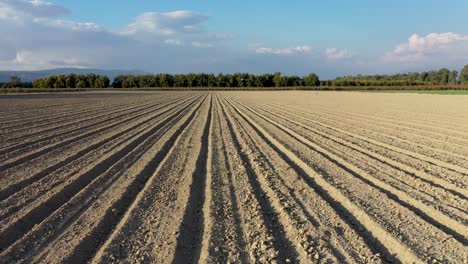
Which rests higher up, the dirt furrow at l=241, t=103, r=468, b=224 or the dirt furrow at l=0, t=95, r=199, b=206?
the dirt furrow at l=0, t=95, r=199, b=206

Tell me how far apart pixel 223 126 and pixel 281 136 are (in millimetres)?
3075

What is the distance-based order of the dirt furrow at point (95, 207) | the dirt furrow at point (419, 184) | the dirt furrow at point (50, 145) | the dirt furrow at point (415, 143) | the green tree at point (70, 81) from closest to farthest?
the dirt furrow at point (95, 207)
the dirt furrow at point (419, 184)
the dirt furrow at point (50, 145)
the dirt furrow at point (415, 143)
the green tree at point (70, 81)

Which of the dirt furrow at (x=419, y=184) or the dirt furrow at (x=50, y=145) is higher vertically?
the dirt furrow at (x=50, y=145)

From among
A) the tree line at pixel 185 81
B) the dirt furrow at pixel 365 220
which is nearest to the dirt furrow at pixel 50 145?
the dirt furrow at pixel 365 220

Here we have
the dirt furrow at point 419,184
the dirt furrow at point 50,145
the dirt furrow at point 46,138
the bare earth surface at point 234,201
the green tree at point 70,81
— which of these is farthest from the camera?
the green tree at point 70,81

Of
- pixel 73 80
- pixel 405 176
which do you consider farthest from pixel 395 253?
pixel 73 80

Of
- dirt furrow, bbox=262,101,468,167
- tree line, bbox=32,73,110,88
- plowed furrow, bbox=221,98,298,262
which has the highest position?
tree line, bbox=32,73,110,88

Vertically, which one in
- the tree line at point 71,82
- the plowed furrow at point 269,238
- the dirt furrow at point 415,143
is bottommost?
the plowed furrow at point 269,238

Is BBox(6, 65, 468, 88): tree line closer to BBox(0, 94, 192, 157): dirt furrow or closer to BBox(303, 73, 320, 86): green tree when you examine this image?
BBox(303, 73, 320, 86): green tree

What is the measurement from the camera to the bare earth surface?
3770 mm

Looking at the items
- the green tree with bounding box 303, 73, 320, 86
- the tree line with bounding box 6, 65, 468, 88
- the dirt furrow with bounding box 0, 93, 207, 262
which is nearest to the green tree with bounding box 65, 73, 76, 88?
the tree line with bounding box 6, 65, 468, 88

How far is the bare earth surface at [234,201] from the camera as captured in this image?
12.4 ft

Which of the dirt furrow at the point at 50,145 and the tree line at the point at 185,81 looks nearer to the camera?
the dirt furrow at the point at 50,145

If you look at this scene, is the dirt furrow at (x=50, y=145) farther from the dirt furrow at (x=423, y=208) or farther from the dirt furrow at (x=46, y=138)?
the dirt furrow at (x=423, y=208)
